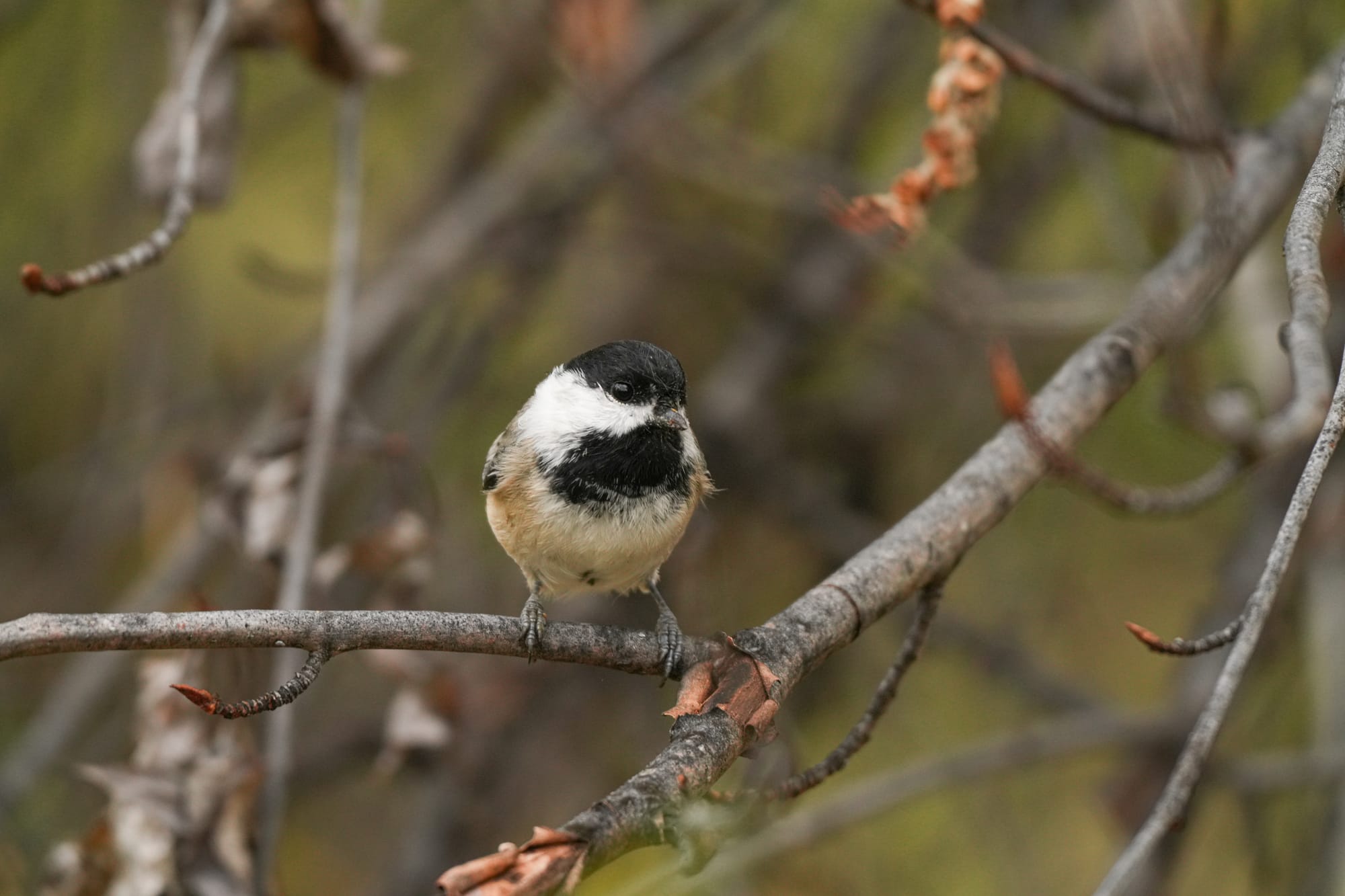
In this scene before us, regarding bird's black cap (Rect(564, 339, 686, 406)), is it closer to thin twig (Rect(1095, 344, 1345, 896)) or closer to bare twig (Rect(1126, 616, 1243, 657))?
bare twig (Rect(1126, 616, 1243, 657))

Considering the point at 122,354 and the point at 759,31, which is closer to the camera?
the point at 759,31

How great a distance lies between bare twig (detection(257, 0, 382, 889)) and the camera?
94.3 inches

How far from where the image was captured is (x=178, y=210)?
6.47 feet

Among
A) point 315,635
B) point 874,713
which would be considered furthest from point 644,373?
point 315,635

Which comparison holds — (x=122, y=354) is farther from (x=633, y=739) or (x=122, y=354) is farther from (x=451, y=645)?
(x=451, y=645)

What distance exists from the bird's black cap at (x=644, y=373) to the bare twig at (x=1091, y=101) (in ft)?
2.66

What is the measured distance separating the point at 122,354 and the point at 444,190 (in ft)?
4.10

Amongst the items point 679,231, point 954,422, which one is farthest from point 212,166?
point 954,422

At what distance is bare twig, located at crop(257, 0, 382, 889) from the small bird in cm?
37

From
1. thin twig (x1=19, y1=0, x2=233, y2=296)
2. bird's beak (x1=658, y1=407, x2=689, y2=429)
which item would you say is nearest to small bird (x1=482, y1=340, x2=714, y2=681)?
bird's beak (x1=658, y1=407, x2=689, y2=429)

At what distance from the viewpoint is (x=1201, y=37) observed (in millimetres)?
3002

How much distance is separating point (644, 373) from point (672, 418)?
104mm

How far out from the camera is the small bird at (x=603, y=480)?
7.66 feet

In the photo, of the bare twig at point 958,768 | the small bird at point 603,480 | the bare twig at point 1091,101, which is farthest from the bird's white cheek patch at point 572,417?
the bare twig at point 958,768
